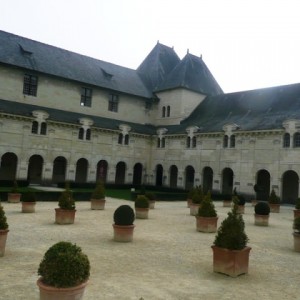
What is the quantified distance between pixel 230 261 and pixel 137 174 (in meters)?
35.6

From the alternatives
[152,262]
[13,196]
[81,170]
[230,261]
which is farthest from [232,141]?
[230,261]

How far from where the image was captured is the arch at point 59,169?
39.0 m

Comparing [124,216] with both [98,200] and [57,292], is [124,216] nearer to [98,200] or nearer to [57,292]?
[57,292]

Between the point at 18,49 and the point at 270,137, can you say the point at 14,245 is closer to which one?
the point at 270,137

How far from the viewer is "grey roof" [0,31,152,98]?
36719 mm

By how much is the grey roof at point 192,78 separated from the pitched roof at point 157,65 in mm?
1674

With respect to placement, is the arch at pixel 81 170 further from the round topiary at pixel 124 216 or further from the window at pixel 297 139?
the round topiary at pixel 124 216

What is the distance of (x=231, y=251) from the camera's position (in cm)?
900

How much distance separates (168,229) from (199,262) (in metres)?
5.39

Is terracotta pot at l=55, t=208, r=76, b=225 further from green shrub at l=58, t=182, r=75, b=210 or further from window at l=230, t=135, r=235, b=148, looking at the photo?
window at l=230, t=135, r=235, b=148

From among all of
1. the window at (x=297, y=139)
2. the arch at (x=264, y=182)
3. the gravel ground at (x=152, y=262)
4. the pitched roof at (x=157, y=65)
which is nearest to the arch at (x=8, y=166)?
the pitched roof at (x=157, y=65)

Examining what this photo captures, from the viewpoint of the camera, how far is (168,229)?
1542 cm

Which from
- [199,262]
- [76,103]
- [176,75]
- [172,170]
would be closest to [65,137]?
[76,103]

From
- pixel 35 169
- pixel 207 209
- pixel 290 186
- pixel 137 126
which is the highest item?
pixel 137 126
